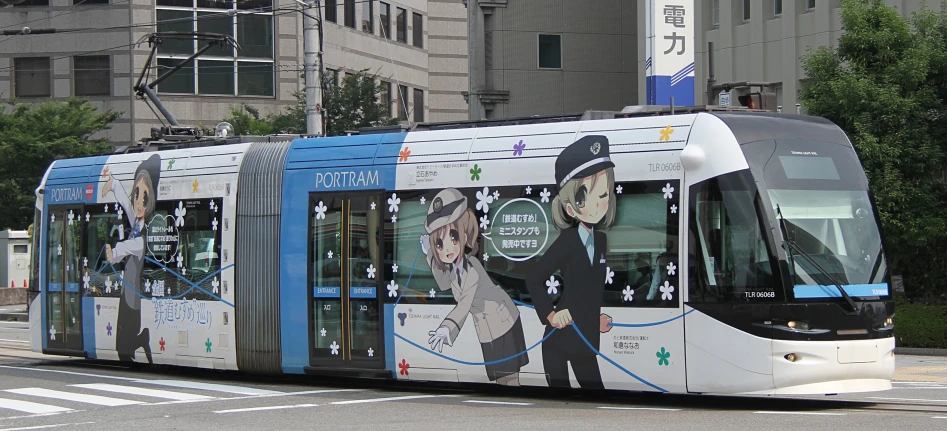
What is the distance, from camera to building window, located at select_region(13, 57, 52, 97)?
52000 millimetres

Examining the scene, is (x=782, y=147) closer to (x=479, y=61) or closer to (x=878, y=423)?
(x=878, y=423)

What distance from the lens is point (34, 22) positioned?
51344mm

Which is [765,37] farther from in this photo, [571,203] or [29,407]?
[29,407]

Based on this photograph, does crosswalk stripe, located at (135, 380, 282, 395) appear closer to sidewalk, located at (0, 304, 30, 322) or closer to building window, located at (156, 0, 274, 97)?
sidewalk, located at (0, 304, 30, 322)

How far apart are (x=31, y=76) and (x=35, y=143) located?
28.2 ft

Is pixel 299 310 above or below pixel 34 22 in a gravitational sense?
below

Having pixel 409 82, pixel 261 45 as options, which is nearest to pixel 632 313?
pixel 261 45

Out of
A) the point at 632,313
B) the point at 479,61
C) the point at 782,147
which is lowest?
the point at 632,313

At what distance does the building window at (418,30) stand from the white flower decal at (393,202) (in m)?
47.7

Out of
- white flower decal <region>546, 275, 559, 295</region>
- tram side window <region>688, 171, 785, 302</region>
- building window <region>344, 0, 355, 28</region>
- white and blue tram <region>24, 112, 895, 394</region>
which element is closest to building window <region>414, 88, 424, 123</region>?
building window <region>344, 0, 355, 28</region>

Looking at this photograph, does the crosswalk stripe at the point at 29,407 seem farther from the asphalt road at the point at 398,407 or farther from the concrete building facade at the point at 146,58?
the concrete building facade at the point at 146,58

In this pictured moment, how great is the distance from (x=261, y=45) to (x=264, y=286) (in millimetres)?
37136

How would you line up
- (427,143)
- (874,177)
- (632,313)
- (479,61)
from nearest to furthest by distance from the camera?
(632,313) < (427,143) < (874,177) < (479,61)

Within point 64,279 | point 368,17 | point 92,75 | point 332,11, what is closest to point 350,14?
point 332,11
